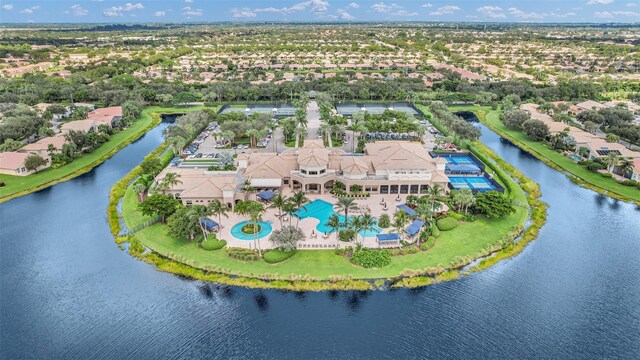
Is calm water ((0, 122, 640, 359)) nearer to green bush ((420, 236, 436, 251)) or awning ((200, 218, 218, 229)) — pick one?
green bush ((420, 236, 436, 251))

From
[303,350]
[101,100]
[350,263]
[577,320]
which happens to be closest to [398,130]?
[350,263]

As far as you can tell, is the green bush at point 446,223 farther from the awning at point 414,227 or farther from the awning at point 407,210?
the awning at point 407,210

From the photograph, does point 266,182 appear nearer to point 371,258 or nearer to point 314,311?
point 371,258

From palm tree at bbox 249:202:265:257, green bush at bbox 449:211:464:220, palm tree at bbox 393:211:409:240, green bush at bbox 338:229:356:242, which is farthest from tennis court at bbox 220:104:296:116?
palm tree at bbox 393:211:409:240

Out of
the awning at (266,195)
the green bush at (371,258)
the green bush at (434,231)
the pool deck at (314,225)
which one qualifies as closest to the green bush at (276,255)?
the pool deck at (314,225)

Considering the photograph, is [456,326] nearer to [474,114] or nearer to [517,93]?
[474,114]

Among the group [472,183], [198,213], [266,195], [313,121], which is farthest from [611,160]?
[198,213]
